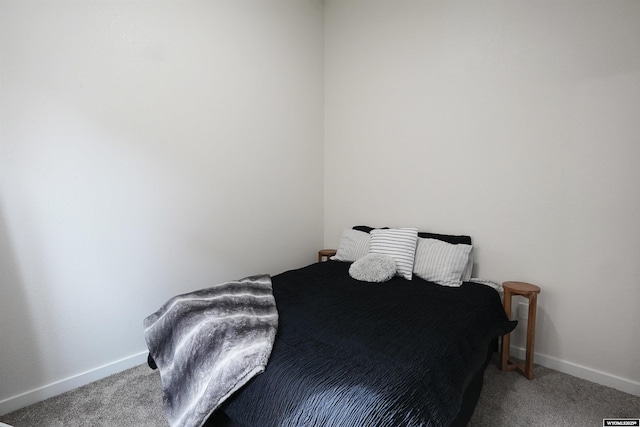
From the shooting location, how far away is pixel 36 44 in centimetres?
164

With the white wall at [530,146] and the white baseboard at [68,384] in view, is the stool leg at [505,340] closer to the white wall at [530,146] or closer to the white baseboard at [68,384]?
the white wall at [530,146]

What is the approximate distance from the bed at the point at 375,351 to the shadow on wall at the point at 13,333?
0.72m

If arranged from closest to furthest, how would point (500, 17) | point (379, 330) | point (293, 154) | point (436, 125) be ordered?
point (379, 330)
point (500, 17)
point (436, 125)
point (293, 154)

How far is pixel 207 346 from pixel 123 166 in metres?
1.36

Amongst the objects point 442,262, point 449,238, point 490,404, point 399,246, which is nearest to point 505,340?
point 490,404

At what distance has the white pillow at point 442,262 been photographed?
A: 218 cm

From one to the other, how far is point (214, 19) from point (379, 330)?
2.47 m

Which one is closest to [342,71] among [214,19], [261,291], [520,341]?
[214,19]

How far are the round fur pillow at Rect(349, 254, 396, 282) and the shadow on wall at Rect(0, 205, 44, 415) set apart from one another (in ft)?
6.57

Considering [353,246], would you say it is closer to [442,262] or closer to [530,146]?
[442,262]

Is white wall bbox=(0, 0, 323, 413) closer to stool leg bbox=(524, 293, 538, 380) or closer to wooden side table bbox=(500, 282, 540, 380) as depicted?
wooden side table bbox=(500, 282, 540, 380)

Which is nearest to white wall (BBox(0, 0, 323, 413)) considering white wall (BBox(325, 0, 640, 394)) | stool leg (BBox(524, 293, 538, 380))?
white wall (BBox(325, 0, 640, 394))

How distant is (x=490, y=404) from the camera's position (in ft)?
5.60

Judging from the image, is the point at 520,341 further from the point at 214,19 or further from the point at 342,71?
the point at 214,19
